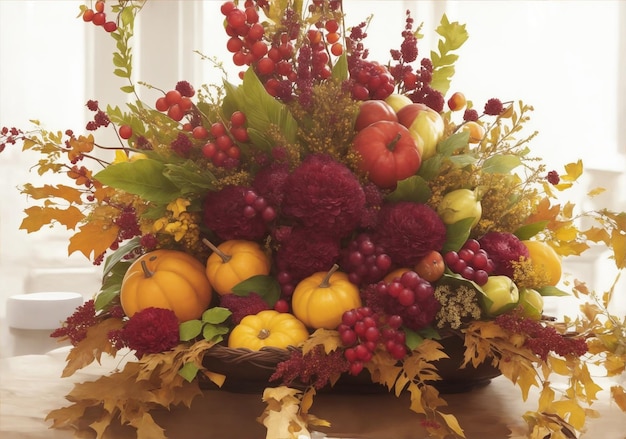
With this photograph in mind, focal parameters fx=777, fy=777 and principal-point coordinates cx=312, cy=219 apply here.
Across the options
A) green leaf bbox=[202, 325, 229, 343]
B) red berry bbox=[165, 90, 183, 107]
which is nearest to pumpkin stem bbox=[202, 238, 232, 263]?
green leaf bbox=[202, 325, 229, 343]

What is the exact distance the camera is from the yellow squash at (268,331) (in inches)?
35.3

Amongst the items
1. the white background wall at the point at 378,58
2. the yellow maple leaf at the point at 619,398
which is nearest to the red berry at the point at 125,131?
the yellow maple leaf at the point at 619,398

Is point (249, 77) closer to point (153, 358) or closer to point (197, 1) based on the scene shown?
point (153, 358)

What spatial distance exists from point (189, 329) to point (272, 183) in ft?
0.68

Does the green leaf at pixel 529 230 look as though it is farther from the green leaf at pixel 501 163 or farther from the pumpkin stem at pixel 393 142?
the pumpkin stem at pixel 393 142

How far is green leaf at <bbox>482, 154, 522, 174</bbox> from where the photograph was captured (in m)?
1.10

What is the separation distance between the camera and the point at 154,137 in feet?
3.56

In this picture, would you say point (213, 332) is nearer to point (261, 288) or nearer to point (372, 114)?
point (261, 288)

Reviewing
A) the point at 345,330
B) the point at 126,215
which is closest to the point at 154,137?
the point at 126,215

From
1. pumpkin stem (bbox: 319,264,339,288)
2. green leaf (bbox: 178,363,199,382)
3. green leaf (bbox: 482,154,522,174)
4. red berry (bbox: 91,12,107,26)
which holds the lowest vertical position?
green leaf (bbox: 178,363,199,382)

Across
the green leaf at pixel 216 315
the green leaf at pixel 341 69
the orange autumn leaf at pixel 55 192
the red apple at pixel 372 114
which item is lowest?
the green leaf at pixel 216 315

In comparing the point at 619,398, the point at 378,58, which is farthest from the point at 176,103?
the point at 378,58

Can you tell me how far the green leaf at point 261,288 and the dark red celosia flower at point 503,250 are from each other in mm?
274

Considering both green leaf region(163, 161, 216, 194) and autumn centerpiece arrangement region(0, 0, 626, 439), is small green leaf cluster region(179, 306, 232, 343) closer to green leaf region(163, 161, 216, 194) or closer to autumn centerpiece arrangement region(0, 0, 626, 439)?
autumn centerpiece arrangement region(0, 0, 626, 439)
